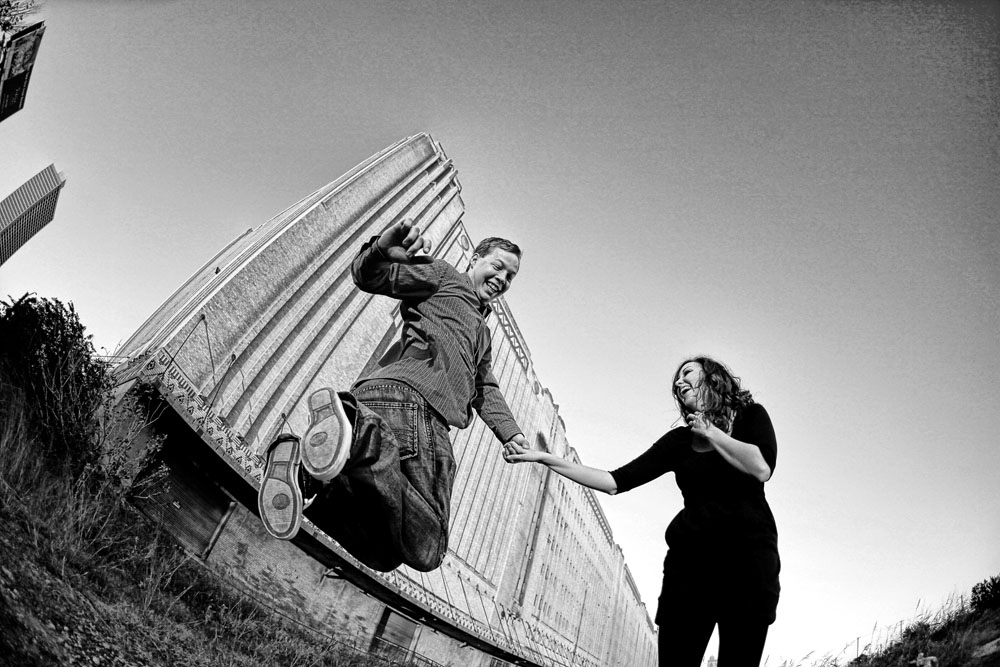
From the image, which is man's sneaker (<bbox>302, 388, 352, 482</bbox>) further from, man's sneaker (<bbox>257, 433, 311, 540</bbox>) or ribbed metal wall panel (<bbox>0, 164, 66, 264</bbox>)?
ribbed metal wall panel (<bbox>0, 164, 66, 264</bbox>)

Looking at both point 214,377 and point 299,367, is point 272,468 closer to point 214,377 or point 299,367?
point 214,377

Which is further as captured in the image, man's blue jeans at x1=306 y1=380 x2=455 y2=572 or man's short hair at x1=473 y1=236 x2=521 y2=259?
man's short hair at x1=473 y1=236 x2=521 y2=259

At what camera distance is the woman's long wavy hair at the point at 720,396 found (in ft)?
5.92

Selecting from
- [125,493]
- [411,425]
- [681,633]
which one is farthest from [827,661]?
[125,493]

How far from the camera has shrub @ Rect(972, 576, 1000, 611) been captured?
4.62m

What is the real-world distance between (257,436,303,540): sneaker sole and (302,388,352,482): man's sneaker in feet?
0.24

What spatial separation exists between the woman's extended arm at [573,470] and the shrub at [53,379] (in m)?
9.59

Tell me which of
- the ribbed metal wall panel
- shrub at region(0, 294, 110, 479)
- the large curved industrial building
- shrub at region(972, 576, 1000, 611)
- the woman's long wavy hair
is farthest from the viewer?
the ribbed metal wall panel

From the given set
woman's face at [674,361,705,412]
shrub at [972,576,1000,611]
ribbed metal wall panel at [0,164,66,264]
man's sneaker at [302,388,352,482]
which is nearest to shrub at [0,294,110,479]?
man's sneaker at [302,388,352,482]

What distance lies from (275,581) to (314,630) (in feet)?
5.48

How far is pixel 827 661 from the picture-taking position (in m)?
4.09

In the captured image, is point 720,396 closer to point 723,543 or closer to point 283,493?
point 723,543

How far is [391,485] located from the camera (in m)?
1.62

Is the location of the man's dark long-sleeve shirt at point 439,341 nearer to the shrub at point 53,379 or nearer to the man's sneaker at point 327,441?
the man's sneaker at point 327,441
